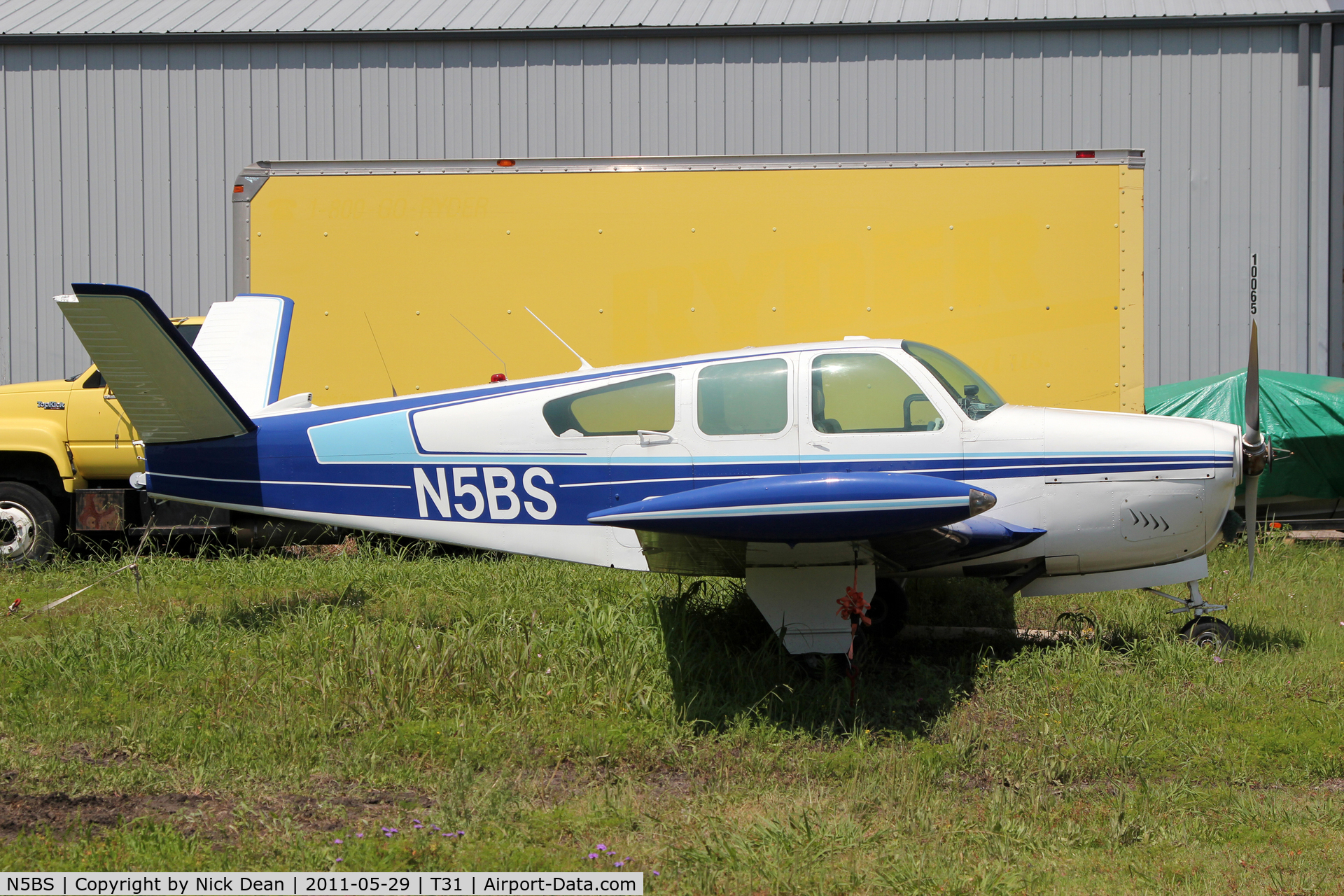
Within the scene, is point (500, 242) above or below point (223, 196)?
below

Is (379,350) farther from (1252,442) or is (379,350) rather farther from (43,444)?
(1252,442)

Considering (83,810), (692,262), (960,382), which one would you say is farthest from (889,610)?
(83,810)

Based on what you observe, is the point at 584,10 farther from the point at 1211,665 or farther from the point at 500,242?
A: the point at 1211,665

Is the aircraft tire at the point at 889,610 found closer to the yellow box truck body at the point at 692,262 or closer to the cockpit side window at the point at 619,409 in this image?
the cockpit side window at the point at 619,409

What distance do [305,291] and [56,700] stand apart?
4106 millimetres

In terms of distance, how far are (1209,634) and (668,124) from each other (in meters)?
8.51

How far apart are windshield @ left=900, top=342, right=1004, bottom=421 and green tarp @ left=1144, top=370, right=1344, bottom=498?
4.09 meters

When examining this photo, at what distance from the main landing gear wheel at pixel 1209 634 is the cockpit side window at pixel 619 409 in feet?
10.5

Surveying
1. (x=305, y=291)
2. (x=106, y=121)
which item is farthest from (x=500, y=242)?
(x=106, y=121)

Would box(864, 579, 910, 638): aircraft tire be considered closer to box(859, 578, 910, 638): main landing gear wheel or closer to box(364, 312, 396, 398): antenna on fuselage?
box(859, 578, 910, 638): main landing gear wheel

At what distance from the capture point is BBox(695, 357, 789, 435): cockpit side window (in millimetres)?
5000

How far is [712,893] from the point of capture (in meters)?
3.06

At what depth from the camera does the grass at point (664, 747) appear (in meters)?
3.25

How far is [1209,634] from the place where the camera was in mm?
5387
